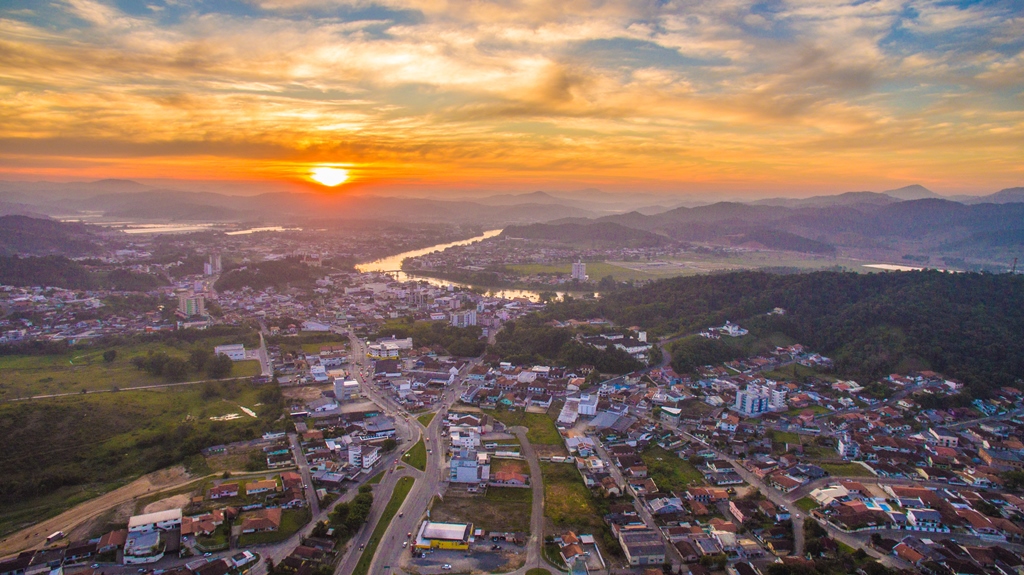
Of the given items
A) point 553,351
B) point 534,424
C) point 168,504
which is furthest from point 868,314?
point 168,504

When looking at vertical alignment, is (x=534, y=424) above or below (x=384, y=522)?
above

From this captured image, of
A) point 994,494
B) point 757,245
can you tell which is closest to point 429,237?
point 757,245

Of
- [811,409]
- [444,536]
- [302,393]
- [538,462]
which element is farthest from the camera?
[302,393]

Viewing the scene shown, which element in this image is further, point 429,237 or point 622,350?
point 429,237

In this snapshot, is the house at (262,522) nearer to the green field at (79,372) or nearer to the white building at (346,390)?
the white building at (346,390)

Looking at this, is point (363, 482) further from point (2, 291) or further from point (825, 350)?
point (2, 291)

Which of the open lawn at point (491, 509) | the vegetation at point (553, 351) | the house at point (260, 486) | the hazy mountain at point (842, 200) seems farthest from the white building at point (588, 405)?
the hazy mountain at point (842, 200)

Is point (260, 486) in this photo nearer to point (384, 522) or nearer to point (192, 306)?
point (384, 522)
